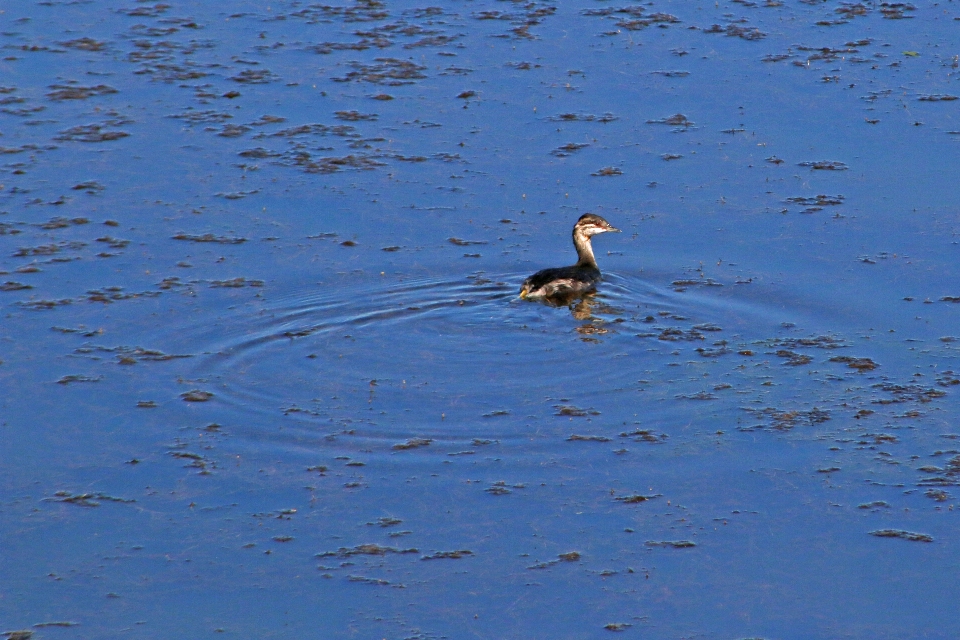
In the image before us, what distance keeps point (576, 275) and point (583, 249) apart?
49cm

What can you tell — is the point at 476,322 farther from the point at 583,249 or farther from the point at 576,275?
the point at 583,249

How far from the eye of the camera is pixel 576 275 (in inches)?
514

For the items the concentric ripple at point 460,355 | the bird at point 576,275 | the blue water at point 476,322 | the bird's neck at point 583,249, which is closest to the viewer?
the blue water at point 476,322

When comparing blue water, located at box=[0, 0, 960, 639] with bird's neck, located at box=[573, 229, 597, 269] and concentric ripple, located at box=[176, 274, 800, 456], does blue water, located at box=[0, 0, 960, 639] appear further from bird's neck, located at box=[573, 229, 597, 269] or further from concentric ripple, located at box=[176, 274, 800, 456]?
bird's neck, located at box=[573, 229, 597, 269]

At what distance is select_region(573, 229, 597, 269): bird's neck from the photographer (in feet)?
43.6

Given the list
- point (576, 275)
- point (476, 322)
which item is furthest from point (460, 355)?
point (576, 275)

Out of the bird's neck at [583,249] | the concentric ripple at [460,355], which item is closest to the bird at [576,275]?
the bird's neck at [583,249]

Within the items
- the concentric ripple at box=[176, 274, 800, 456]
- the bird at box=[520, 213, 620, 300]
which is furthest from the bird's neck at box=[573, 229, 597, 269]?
the concentric ripple at box=[176, 274, 800, 456]

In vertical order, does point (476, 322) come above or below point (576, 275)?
below

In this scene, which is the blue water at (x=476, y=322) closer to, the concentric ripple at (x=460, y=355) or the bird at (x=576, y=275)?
the concentric ripple at (x=460, y=355)

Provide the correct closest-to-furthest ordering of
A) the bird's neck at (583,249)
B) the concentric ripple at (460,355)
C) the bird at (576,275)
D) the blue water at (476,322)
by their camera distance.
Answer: the blue water at (476,322), the concentric ripple at (460,355), the bird at (576,275), the bird's neck at (583,249)

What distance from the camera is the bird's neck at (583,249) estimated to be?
43.6 ft

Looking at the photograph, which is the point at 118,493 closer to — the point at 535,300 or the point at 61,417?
the point at 61,417

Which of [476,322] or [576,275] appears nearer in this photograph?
[476,322]
